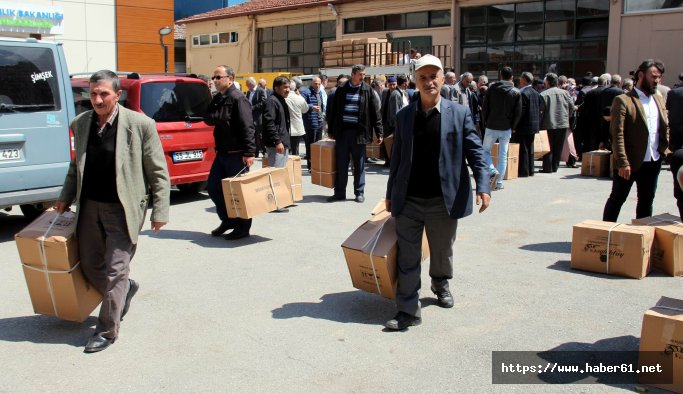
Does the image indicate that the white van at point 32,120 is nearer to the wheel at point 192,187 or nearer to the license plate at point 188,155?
the license plate at point 188,155

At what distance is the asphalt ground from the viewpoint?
4.14 m

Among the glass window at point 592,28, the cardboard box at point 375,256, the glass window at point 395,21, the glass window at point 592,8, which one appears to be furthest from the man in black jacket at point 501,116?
the glass window at point 395,21

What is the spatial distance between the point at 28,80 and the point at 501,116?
23.7ft

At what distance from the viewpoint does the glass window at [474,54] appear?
24594 millimetres

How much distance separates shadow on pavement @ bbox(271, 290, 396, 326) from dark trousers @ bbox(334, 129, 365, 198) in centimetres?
449

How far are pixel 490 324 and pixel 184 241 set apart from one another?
4067mm

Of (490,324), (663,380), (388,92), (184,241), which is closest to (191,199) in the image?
(184,241)

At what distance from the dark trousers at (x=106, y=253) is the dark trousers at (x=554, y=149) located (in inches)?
422

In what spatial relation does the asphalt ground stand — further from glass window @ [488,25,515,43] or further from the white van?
glass window @ [488,25,515,43]

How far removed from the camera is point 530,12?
23219 mm

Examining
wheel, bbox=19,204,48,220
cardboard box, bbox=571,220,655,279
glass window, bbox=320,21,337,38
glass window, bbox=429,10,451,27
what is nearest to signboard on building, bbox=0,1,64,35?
wheel, bbox=19,204,48,220

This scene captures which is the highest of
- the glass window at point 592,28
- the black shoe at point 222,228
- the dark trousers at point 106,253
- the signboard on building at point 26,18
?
the glass window at point 592,28

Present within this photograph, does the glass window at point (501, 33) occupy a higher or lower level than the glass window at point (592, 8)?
lower

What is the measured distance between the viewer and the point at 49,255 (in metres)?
4.67
